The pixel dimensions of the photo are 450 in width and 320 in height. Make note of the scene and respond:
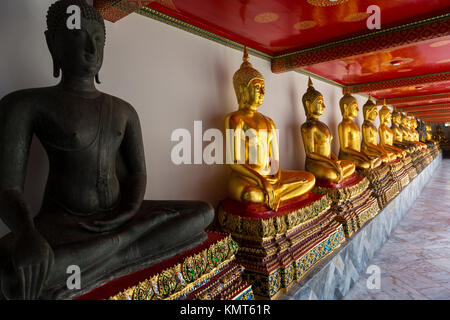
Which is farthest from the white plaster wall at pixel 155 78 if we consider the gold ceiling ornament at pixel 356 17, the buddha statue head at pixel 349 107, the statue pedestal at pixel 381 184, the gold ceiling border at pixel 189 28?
the statue pedestal at pixel 381 184

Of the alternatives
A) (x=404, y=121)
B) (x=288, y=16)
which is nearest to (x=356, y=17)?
(x=288, y=16)

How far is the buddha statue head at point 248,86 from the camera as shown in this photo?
2.56 meters

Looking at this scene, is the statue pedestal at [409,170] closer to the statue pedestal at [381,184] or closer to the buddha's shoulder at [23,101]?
the statue pedestal at [381,184]

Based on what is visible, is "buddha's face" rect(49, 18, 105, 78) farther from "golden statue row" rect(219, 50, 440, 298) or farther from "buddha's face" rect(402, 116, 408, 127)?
"buddha's face" rect(402, 116, 408, 127)

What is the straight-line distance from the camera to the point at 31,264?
35.9 inches

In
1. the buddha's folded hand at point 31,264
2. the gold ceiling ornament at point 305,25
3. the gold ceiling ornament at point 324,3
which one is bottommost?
the buddha's folded hand at point 31,264

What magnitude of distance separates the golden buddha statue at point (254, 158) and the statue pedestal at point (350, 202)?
56 centimetres

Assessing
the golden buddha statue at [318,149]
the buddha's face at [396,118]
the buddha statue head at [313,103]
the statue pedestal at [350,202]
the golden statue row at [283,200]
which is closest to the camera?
the golden statue row at [283,200]

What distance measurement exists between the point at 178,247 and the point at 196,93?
4.82 ft

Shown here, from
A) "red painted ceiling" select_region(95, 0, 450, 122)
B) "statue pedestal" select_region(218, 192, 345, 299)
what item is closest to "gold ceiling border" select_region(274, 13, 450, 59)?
"red painted ceiling" select_region(95, 0, 450, 122)

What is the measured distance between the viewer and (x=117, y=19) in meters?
1.85

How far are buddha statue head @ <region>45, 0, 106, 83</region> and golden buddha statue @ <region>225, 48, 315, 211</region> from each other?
4.15 ft

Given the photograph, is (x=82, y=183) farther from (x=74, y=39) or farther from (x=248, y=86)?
(x=248, y=86)
